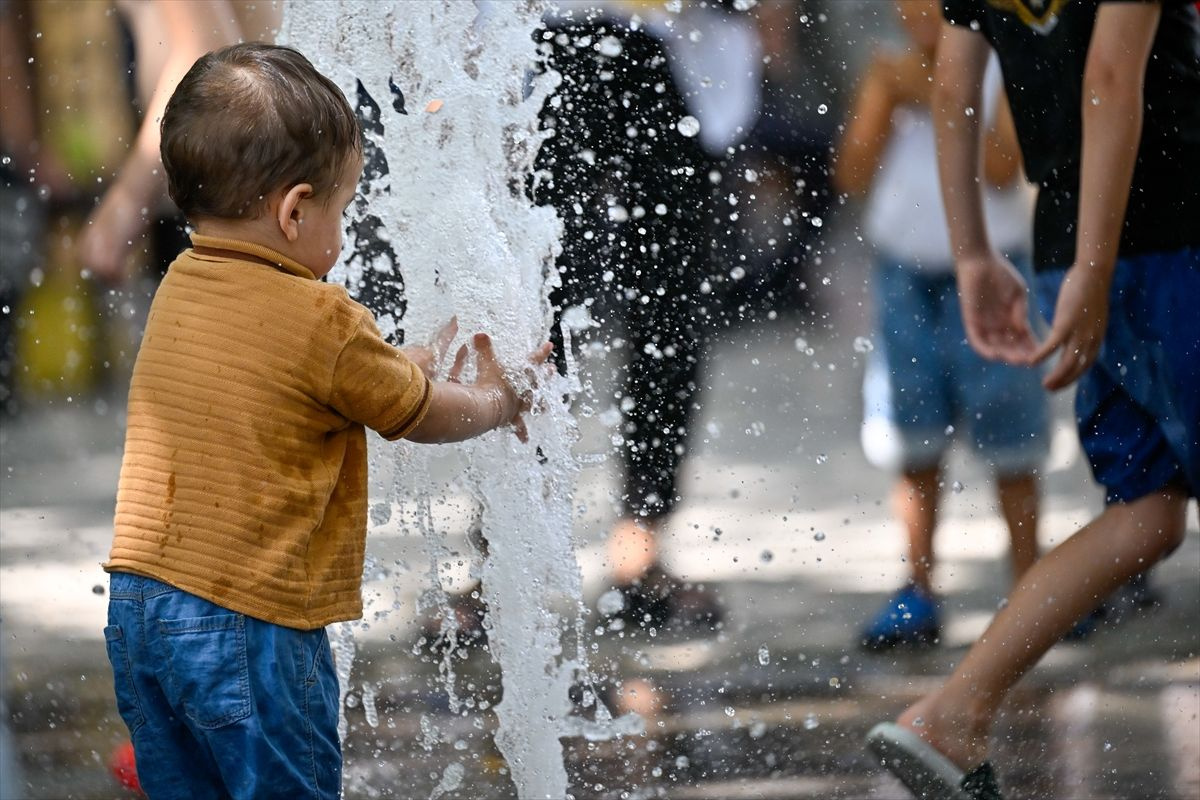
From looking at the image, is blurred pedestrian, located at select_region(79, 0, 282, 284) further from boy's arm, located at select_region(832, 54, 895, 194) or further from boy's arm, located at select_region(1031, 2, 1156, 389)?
boy's arm, located at select_region(1031, 2, 1156, 389)

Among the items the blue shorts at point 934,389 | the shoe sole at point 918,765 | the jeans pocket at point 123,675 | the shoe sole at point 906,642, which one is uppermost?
the blue shorts at point 934,389

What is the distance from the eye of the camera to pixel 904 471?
2.12 metres

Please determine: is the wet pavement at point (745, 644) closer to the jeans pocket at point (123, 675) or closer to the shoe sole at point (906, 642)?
the shoe sole at point (906, 642)

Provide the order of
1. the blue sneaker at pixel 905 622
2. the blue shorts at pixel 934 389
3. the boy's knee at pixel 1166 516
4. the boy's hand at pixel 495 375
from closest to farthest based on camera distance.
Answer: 1. the boy's hand at pixel 495 375
2. the boy's knee at pixel 1166 516
3. the blue shorts at pixel 934 389
4. the blue sneaker at pixel 905 622

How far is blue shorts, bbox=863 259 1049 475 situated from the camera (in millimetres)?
1990

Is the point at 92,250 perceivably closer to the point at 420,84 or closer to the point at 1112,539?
the point at 420,84

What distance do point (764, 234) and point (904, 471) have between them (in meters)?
0.39

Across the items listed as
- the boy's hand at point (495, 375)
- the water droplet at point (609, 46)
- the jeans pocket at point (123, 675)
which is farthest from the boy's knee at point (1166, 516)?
the jeans pocket at point (123, 675)

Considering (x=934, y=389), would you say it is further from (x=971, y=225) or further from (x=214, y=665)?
(x=214, y=665)

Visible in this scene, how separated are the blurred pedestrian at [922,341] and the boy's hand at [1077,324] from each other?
53 millimetres

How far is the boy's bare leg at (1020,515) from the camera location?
1972 millimetres

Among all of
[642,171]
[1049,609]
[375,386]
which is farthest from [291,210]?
[1049,609]

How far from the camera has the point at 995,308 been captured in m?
1.97

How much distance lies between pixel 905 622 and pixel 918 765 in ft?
0.94
